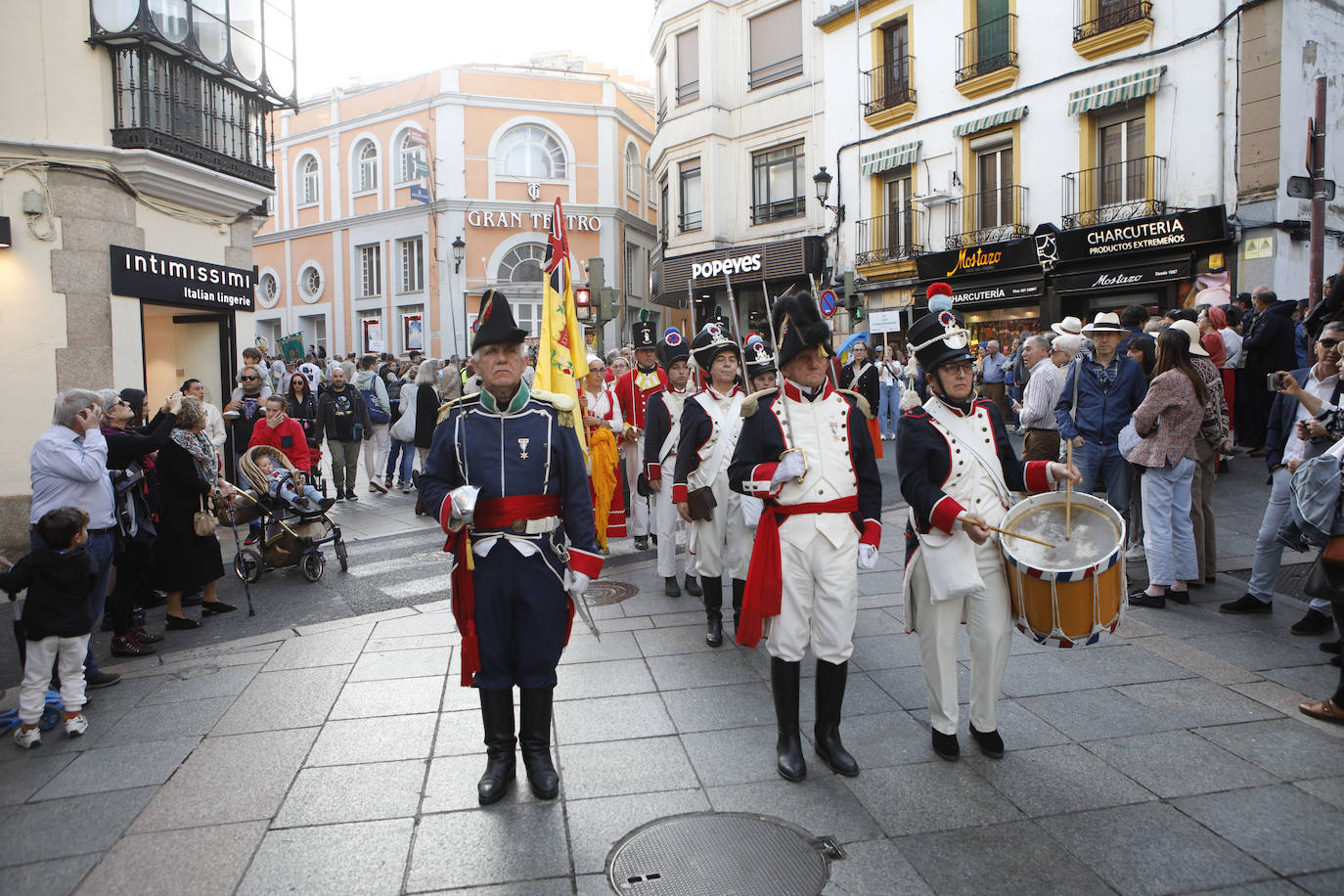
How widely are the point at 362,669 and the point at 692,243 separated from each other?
23.8m

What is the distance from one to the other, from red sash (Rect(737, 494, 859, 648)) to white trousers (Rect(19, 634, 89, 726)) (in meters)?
3.67

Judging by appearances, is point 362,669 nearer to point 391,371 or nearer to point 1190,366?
point 1190,366

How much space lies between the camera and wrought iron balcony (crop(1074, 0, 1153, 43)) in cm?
1741

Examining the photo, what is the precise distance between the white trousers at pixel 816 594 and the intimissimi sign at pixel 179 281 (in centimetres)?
969

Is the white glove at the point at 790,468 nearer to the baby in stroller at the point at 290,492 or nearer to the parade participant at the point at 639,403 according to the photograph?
the parade participant at the point at 639,403

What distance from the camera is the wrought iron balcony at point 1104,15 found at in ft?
57.1

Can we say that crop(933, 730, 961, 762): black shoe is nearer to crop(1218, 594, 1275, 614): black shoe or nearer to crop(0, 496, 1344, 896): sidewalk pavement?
crop(0, 496, 1344, 896): sidewalk pavement

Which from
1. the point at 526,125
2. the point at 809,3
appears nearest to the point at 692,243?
the point at 809,3

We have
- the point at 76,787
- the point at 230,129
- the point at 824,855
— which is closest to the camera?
the point at 824,855

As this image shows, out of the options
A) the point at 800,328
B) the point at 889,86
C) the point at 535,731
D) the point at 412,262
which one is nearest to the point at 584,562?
→ the point at 535,731

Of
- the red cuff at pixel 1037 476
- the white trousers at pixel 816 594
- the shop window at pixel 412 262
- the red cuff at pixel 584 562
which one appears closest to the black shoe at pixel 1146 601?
the red cuff at pixel 1037 476

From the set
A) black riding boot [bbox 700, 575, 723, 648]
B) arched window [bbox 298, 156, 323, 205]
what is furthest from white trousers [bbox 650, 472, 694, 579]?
arched window [bbox 298, 156, 323, 205]

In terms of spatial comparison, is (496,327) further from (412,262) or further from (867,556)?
(412,262)

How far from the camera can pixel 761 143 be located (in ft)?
87.7
